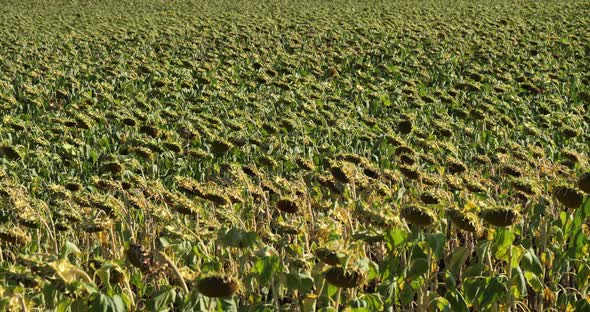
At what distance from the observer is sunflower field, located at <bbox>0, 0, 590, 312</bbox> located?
2826 mm

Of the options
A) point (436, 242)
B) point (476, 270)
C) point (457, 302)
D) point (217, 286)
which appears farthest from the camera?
point (476, 270)

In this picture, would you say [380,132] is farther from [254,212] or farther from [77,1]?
[77,1]

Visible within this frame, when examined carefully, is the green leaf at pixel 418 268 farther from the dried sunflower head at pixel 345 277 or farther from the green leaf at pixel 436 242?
the dried sunflower head at pixel 345 277

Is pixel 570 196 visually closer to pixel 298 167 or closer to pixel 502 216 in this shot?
pixel 502 216

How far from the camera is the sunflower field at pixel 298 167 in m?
2.83

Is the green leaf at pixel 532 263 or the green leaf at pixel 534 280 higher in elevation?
the green leaf at pixel 532 263

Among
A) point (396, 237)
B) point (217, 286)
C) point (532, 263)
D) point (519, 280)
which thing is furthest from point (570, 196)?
point (217, 286)

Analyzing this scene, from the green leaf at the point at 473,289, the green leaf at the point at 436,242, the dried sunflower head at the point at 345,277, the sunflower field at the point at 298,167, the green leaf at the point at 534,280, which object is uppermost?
the dried sunflower head at the point at 345,277

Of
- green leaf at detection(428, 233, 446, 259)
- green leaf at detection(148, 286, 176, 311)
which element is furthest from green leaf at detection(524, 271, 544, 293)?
green leaf at detection(148, 286, 176, 311)

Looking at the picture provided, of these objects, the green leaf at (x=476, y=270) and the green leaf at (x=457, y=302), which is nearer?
the green leaf at (x=457, y=302)

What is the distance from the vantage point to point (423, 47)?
1536 centimetres

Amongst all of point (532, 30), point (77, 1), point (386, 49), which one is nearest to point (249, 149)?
point (386, 49)

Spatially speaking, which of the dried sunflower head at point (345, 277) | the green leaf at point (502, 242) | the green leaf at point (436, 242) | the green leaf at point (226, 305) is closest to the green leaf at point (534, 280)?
the green leaf at point (502, 242)

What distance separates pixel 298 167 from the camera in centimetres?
627
